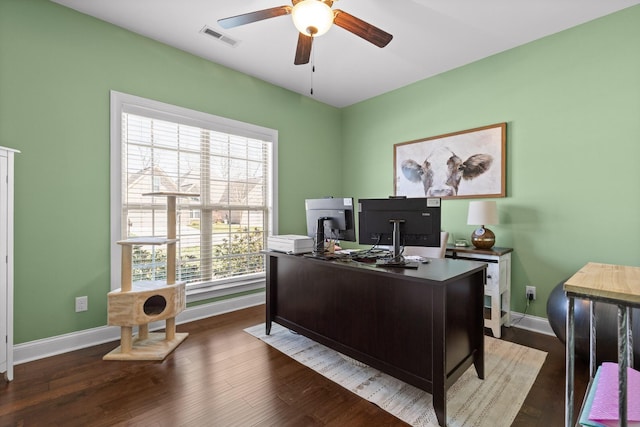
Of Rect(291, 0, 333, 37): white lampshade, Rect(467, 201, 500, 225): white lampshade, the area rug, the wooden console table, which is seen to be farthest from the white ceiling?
the area rug

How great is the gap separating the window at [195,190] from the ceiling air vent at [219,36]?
802 mm

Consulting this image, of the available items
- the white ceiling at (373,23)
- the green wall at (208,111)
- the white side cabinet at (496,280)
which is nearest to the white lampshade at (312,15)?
the white ceiling at (373,23)

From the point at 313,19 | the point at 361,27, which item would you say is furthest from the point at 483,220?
the point at 313,19

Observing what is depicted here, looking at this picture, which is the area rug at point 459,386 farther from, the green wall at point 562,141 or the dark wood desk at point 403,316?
the green wall at point 562,141

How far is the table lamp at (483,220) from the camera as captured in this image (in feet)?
9.96

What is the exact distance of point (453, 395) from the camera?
Answer: 194cm

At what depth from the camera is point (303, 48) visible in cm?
241

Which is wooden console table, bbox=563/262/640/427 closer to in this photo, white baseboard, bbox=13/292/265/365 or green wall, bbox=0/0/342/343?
white baseboard, bbox=13/292/265/365

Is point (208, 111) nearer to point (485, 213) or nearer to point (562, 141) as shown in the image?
point (485, 213)

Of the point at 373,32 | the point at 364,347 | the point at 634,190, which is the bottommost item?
the point at 364,347

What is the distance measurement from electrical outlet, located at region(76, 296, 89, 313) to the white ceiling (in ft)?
8.34

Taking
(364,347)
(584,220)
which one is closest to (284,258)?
(364,347)

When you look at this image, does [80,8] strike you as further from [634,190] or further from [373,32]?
[634,190]

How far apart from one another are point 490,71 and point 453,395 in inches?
129
